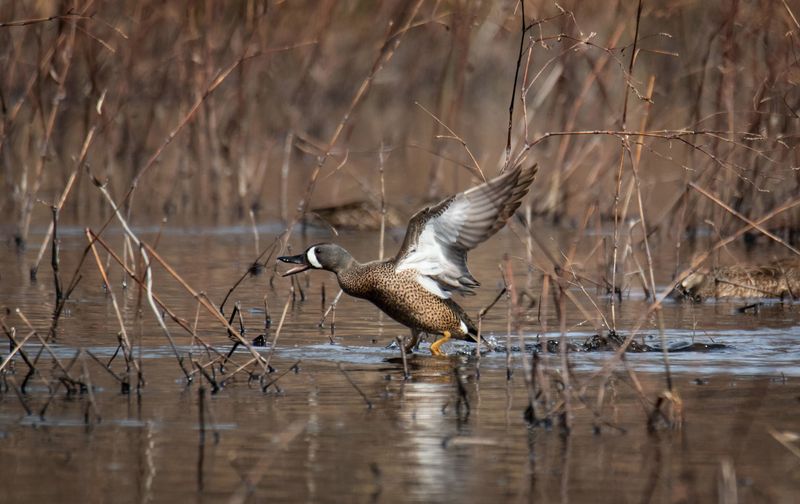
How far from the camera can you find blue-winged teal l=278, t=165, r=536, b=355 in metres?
7.38

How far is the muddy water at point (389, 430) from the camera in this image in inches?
182

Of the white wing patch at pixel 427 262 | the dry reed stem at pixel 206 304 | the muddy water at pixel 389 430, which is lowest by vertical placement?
the muddy water at pixel 389 430

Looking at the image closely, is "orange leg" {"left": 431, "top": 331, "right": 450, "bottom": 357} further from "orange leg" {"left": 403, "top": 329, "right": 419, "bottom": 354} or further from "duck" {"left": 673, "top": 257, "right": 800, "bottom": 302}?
"duck" {"left": 673, "top": 257, "right": 800, "bottom": 302}

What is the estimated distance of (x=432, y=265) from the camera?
7.82 m

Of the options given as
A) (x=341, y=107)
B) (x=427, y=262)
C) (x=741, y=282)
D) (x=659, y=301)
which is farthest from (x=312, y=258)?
(x=341, y=107)

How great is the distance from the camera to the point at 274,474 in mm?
4773

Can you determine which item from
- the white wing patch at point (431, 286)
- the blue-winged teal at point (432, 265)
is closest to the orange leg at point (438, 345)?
the blue-winged teal at point (432, 265)

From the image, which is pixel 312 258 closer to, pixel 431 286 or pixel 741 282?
pixel 431 286

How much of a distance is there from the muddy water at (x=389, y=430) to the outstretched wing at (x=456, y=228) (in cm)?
46

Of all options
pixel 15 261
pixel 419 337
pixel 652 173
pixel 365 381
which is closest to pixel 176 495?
pixel 365 381

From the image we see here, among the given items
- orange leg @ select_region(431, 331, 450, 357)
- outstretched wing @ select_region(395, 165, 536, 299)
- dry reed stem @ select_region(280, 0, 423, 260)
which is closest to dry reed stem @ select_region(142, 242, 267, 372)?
outstretched wing @ select_region(395, 165, 536, 299)

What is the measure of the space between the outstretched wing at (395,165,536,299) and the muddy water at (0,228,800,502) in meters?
0.46

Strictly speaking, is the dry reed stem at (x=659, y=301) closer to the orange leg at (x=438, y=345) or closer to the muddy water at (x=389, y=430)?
the muddy water at (x=389, y=430)

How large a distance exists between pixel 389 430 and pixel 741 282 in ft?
16.3
